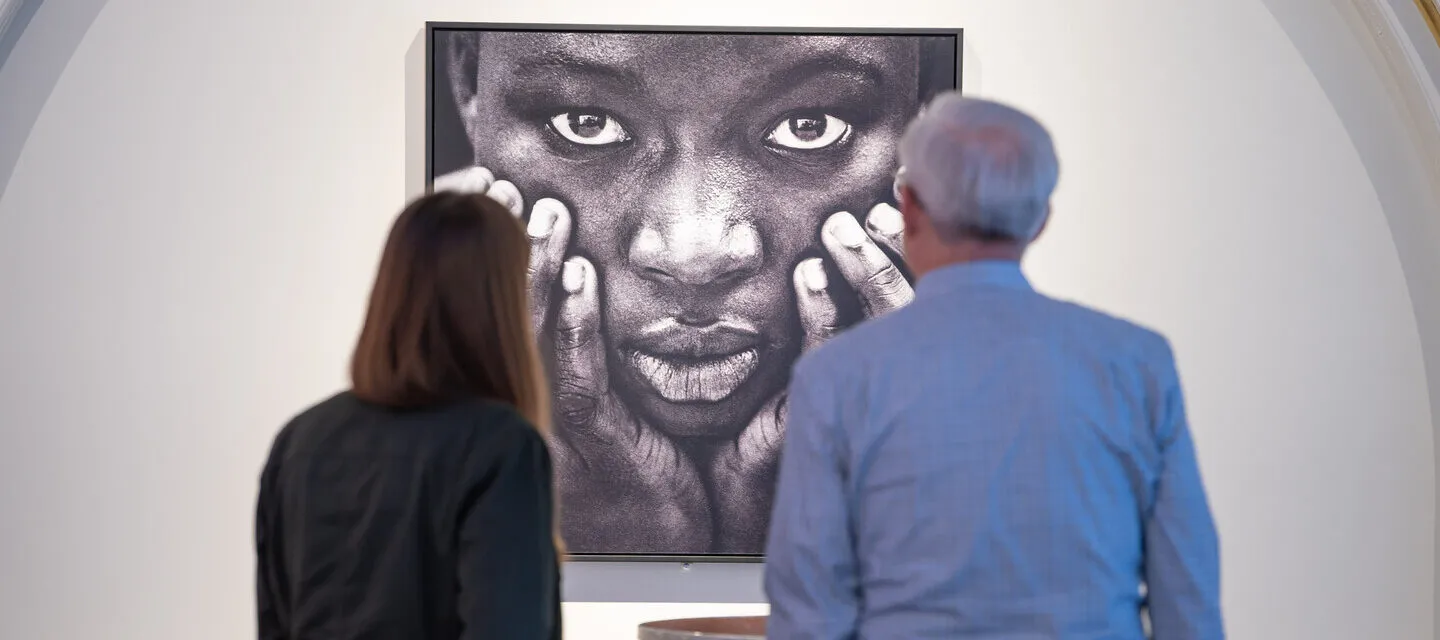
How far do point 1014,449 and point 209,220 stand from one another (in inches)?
101

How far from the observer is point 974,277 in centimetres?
157

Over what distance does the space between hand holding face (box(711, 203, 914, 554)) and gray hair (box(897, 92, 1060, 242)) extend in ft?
6.18

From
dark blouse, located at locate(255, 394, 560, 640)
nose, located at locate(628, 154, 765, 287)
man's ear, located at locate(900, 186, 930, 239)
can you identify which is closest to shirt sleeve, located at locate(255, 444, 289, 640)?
dark blouse, located at locate(255, 394, 560, 640)

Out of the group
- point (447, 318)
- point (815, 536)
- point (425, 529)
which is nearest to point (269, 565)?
point (425, 529)

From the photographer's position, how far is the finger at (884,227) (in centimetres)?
348

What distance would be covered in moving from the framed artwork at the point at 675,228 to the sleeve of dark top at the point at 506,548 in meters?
1.71

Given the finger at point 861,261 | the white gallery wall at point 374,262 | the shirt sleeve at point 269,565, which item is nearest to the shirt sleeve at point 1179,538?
the shirt sleeve at point 269,565

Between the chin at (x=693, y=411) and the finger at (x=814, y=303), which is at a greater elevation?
the finger at (x=814, y=303)

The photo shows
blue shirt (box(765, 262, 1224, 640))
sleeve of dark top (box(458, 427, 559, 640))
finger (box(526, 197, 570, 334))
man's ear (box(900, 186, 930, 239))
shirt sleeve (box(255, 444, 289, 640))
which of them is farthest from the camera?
finger (box(526, 197, 570, 334))

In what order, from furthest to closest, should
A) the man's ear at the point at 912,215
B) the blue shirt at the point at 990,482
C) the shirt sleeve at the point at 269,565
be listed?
the shirt sleeve at the point at 269,565, the man's ear at the point at 912,215, the blue shirt at the point at 990,482

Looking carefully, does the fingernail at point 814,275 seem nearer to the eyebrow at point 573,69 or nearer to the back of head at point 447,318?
the eyebrow at point 573,69

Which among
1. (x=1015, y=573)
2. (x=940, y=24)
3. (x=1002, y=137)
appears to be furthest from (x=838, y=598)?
(x=940, y=24)

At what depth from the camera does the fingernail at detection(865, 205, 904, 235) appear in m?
3.48

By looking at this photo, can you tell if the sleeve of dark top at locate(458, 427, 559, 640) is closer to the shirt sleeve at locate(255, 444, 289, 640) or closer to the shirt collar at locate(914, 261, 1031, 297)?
the shirt sleeve at locate(255, 444, 289, 640)
